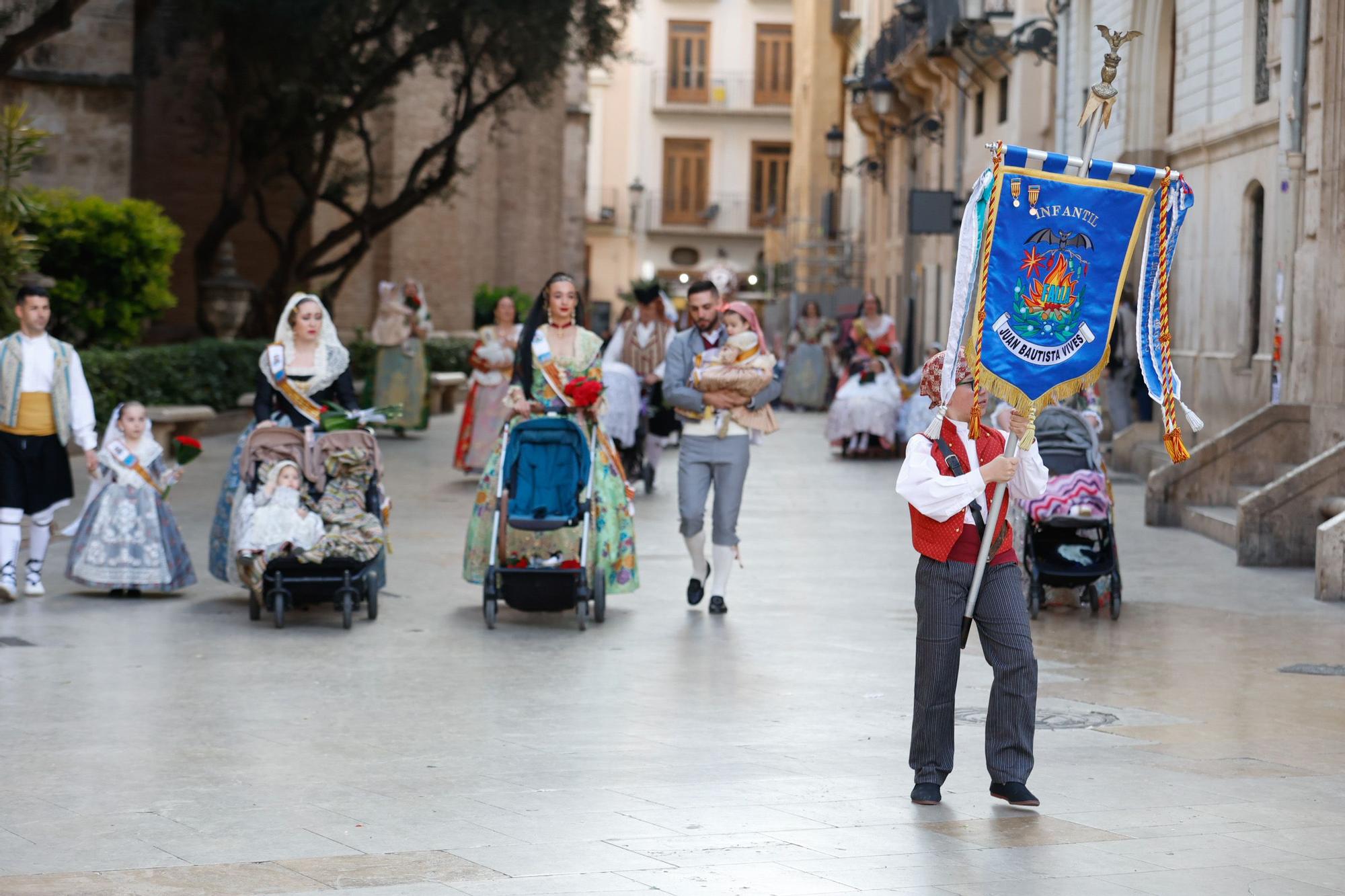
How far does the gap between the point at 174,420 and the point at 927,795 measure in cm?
1602

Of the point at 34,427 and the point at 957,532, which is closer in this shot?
the point at 957,532

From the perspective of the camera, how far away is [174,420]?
69.6 feet

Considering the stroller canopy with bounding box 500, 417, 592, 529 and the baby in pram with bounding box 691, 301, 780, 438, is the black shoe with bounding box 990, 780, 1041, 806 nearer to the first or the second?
the stroller canopy with bounding box 500, 417, 592, 529

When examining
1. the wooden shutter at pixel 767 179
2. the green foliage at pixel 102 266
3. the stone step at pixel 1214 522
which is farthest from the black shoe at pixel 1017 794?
the wooden shutter at pixel 767 179

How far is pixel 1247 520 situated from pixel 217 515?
24.0 feet

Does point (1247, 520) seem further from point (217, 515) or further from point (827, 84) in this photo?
point (827, 84)

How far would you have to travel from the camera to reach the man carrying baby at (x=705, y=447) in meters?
11.3

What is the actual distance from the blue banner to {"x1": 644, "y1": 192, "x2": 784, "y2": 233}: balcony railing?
217 ft

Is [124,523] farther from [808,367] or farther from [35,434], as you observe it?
[808,367]

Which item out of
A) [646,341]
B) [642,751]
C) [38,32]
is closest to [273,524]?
[642,751]

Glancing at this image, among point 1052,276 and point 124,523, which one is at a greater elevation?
point 1052,276

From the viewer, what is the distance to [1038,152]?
649 cm

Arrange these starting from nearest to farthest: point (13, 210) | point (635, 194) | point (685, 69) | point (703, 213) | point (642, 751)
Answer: point (642, 751) < point (13, 210) < point (635, 194) < point (685, 69) < point (703, 213)

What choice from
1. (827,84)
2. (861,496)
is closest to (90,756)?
(861,496)
